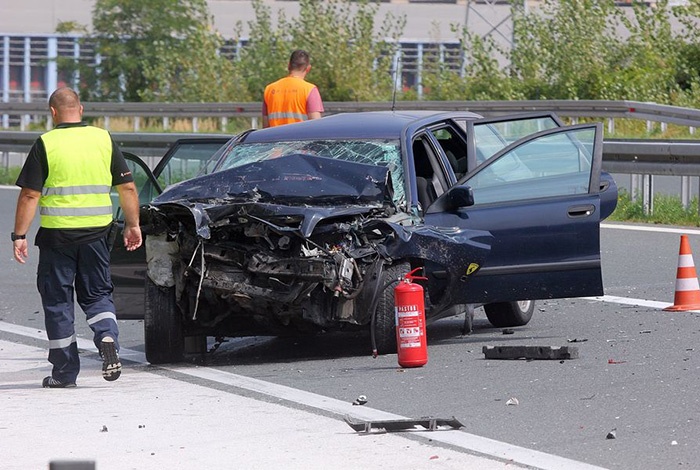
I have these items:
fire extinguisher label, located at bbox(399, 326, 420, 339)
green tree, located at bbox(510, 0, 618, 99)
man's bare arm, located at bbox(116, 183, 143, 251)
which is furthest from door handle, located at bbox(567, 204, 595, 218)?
green tree, located at bbox(510, 0, 618, 99)

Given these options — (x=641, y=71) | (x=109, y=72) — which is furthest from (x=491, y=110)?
(x=109, y=72)

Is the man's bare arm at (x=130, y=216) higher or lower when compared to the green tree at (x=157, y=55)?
lower

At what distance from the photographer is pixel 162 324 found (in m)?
8.75

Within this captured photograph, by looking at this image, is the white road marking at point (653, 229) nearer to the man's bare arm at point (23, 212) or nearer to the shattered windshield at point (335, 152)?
the shattered windshield at point (335, 152)

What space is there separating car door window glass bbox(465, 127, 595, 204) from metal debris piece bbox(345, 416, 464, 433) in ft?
9.28

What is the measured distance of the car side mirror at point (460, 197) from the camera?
8984 millimetres

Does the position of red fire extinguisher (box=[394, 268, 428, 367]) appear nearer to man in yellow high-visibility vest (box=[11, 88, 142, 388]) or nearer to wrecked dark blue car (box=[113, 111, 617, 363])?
wrecked dark blue car (box=[113, 111, 617, 363])

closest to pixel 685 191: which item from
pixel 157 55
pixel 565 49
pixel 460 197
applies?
pixel 460 197

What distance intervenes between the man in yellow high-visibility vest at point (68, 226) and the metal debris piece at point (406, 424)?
6.47ft

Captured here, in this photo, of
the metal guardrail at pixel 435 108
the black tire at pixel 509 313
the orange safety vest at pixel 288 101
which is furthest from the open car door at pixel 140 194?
the metal guardrail at pixel 435 108

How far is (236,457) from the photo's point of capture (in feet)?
20.0

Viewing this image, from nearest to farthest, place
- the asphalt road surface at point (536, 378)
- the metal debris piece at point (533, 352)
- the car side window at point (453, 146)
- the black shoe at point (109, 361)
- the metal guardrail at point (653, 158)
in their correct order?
the asphalt road surface at point (536, 378) < the black shoe at point (109, 361) < the metal debris piece at point (533, 352) < the car side window at point (453, 146) < the metal guardrail at point (653, 158)

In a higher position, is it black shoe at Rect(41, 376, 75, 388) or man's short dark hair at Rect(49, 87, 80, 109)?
man's short dark hair at Rect(49, 87, 80, 109)

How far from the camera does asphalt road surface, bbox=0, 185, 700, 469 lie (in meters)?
6.37
